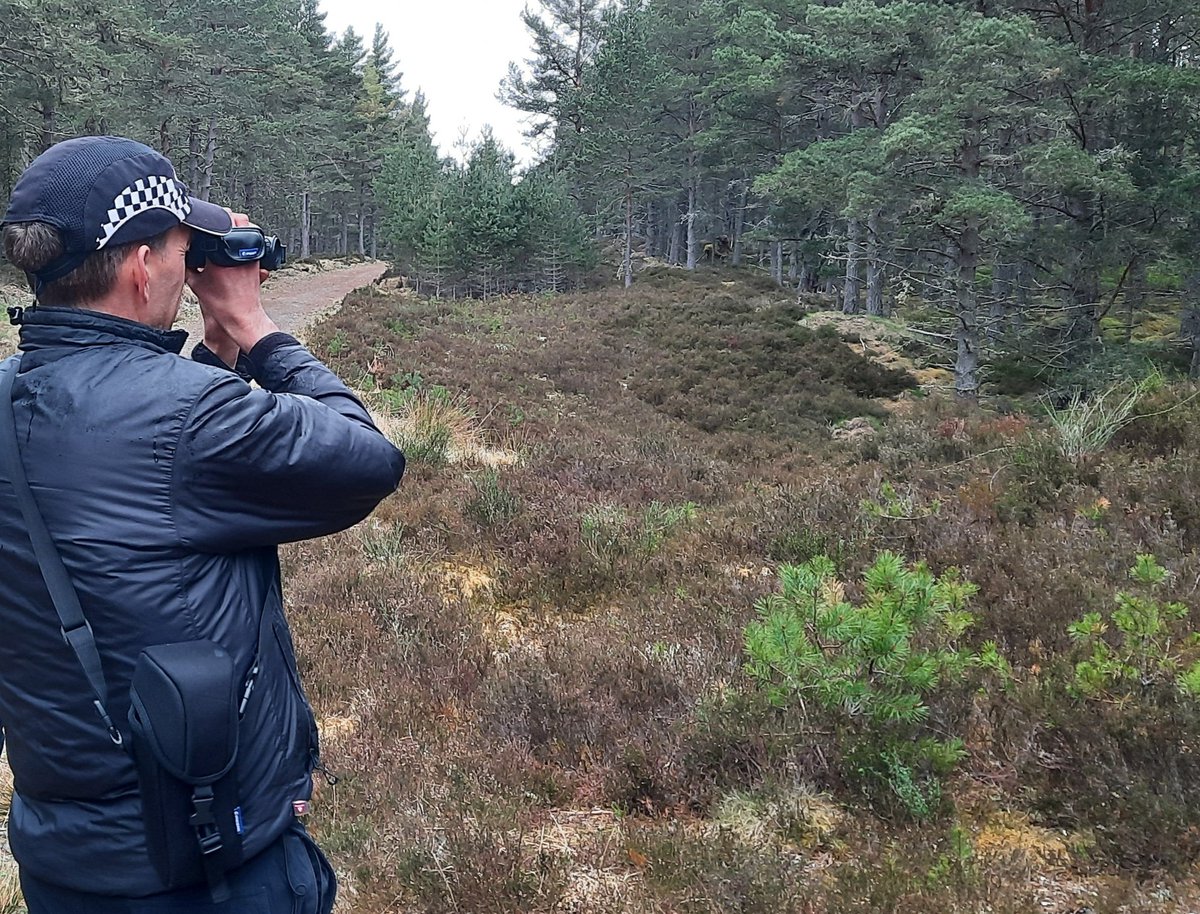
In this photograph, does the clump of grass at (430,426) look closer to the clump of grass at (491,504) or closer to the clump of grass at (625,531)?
the clump of grass at (491,504)

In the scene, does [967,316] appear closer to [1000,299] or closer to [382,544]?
[1000,299]

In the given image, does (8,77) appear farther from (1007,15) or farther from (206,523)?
(206,523)

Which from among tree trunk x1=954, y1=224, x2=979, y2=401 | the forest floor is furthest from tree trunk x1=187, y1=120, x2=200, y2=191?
the forest floor

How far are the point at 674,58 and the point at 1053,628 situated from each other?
35137 mm

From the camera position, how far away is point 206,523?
1.45 meters

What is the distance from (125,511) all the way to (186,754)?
415 mm

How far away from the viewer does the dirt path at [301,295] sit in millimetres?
20167

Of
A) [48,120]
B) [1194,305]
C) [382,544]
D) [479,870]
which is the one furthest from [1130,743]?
[48,120]

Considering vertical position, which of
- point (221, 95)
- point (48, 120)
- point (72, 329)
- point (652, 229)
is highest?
point (221, 95)

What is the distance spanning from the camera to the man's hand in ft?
5.65

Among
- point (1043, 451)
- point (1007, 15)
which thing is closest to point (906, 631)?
point (1043, 451)

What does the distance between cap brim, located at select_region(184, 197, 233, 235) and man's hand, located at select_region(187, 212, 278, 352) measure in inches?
1.4

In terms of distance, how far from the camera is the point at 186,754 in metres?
1.35

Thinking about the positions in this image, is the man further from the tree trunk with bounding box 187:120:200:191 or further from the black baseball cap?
the tree trunk with bounding box 187:120:200:191
